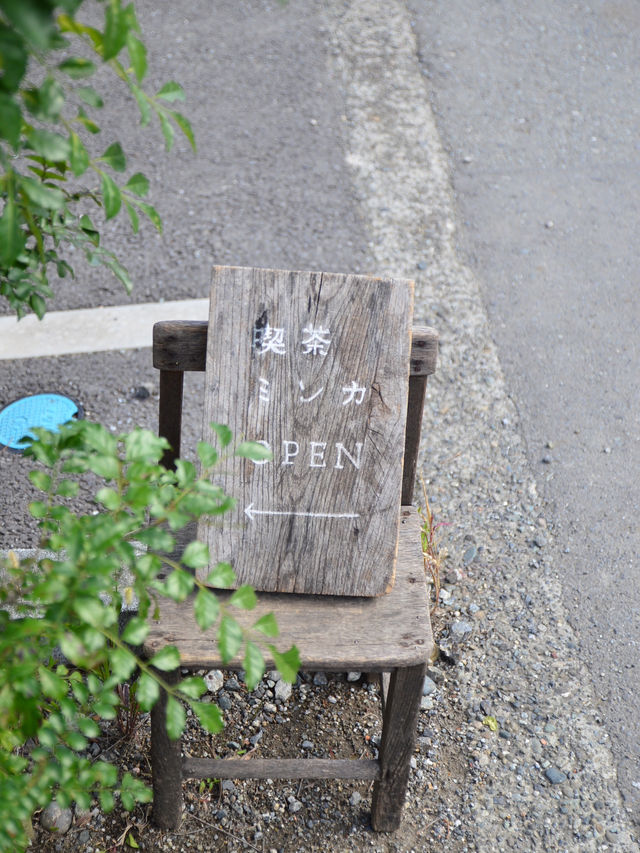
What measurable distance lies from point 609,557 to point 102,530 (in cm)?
223

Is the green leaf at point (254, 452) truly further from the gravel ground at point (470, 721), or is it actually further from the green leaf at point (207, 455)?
the gravel ground at point (470, 721)

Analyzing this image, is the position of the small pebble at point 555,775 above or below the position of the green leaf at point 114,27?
below

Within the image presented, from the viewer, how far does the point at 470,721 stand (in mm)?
2408

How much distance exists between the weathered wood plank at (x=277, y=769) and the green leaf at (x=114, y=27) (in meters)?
1.62

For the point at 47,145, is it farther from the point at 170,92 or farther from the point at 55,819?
the point at 55,819

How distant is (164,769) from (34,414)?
1597 mm

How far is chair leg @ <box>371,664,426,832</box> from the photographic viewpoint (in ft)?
6.09

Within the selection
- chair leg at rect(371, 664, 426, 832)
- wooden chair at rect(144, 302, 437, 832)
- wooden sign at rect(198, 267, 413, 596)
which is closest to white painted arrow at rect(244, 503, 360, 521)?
wooden sign at rect(198, 267, 413, 596)

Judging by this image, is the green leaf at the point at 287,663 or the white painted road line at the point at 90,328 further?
the white painted road line at the point at 90,328

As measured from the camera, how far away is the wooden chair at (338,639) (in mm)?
1756

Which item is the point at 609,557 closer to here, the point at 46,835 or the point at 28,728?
the point at 46,835

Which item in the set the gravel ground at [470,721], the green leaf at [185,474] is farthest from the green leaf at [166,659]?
the gravel ground at [470,721]

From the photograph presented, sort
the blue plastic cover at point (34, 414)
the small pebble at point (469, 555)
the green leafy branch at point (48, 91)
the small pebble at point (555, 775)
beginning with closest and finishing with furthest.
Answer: the green leafy branch at point (48, 91), the small pebble at point (555, 775), the small pebble at point (469, 555), the blue plastic cover at point (34, 414)

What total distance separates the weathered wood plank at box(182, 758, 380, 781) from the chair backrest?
469 mm
